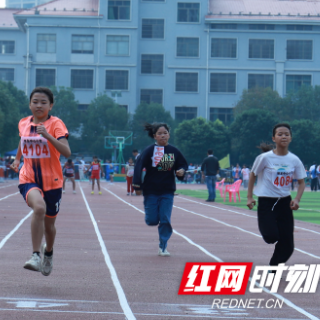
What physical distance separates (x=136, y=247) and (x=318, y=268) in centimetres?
313

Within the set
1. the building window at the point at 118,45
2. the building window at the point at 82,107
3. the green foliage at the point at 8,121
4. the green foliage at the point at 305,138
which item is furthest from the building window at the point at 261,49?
the green foliage at the point at 8,121

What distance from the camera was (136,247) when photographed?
33.4 ft

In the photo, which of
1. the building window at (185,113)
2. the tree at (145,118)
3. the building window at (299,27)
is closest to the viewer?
the tree at (145,118)

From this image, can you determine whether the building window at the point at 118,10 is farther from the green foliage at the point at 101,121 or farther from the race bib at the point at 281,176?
the race bib at the point at 281,176

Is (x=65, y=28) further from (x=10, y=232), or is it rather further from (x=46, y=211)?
(x=46, y=211)

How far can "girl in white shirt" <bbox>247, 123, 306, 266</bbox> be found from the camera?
23.4 ft

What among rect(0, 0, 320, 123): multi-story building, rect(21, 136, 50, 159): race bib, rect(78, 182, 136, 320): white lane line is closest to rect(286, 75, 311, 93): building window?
rect(0, 0, 320, 123): multi-story building

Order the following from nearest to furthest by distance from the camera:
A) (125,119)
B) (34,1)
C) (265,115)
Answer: (265,115), (125,119), (34,1)

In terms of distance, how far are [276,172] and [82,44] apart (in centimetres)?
6141

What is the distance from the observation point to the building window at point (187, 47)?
67.4 metres

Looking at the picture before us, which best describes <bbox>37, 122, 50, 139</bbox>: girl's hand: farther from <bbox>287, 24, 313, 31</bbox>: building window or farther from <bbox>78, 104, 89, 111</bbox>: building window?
<bbox>287, 24, 313, 31</bbox>: building window

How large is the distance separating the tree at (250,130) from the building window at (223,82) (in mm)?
9952

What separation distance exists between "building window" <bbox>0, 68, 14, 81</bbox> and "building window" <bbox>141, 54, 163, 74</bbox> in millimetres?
13933

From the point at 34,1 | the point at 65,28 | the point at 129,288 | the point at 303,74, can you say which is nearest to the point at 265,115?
the point at 303,74
